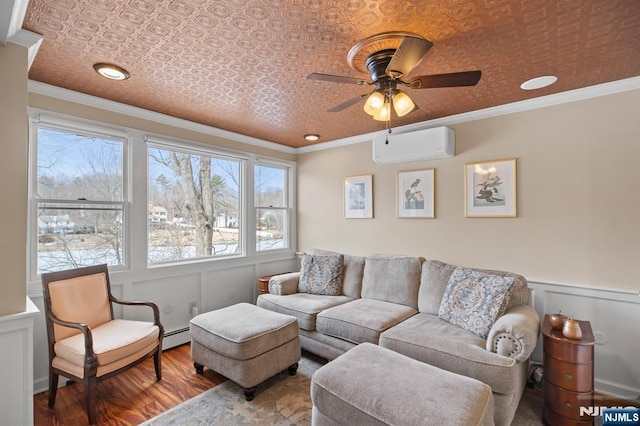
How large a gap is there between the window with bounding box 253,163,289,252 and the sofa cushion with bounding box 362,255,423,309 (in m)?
1.67

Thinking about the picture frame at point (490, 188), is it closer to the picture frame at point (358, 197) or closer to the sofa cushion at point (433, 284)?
the sofa cushion at point (433, 284)

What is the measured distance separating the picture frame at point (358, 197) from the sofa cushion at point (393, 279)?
735 mm

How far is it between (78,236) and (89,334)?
3.66ft

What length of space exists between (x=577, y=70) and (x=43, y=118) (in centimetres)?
418

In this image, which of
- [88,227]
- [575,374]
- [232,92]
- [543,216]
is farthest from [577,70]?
[88,227]

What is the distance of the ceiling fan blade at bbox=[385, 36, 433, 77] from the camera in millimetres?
1472

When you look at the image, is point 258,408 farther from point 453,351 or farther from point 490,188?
point 490,188

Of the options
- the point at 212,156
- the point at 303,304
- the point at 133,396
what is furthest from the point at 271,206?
the point at 133,396

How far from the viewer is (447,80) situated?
5.89 ft

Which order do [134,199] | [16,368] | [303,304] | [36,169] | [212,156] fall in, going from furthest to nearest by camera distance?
[212,156] < [303,304] < [134,199] < [36,169] < [16,368]

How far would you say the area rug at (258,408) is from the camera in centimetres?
214

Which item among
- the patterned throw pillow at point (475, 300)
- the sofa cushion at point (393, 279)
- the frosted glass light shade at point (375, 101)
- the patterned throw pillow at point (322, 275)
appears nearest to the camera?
the frosted glass light shade at point (375, 101)

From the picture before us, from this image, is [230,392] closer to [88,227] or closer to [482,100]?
[88,227]

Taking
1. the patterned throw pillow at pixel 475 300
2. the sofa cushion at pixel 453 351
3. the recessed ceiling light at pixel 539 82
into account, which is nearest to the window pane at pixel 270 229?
the sofa cushion at pixel 453 351
